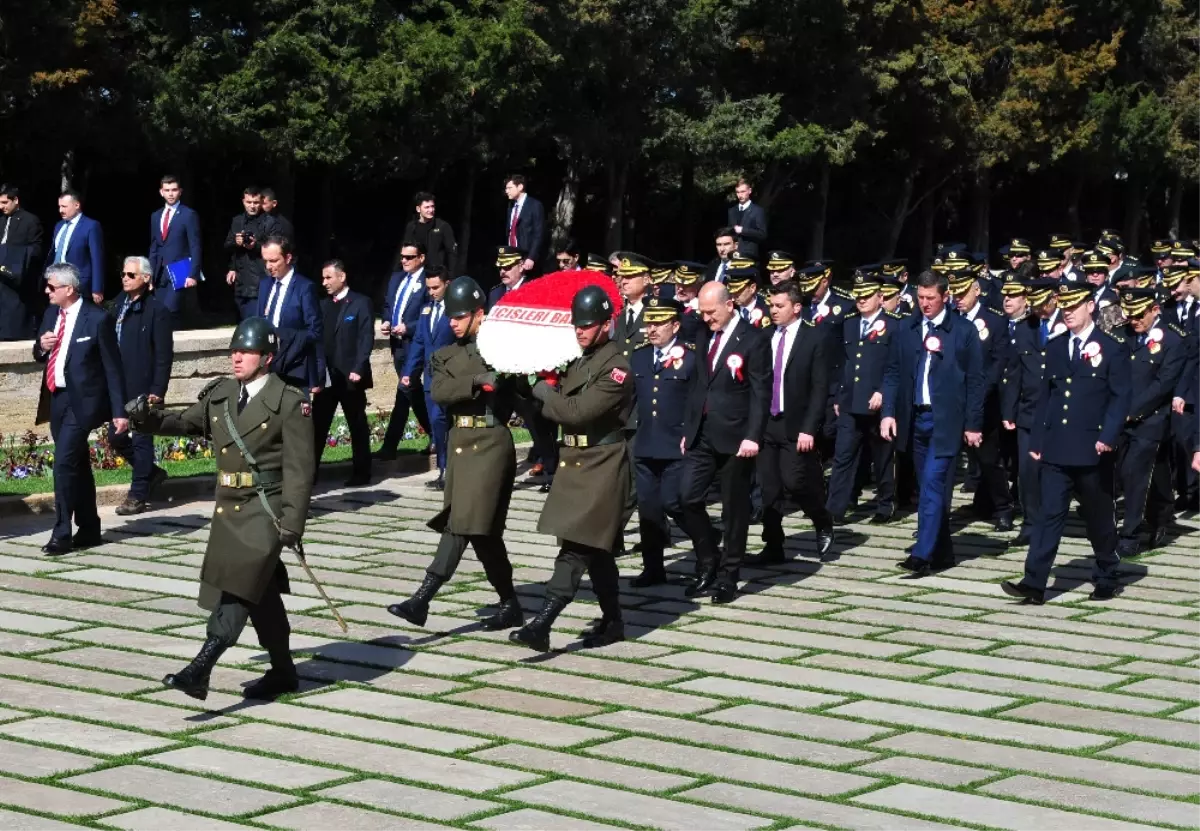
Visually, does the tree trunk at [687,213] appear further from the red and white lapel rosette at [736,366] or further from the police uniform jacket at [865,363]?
the red and white lapel rosette at [736,366]

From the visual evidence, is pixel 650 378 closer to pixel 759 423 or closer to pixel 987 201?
pixel 759 423

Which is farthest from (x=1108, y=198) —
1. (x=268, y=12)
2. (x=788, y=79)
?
(x=268, y=12)

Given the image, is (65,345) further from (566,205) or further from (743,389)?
(566,205)

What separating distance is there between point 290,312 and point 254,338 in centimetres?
558

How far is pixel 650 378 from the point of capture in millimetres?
12852

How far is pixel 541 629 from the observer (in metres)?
10.2

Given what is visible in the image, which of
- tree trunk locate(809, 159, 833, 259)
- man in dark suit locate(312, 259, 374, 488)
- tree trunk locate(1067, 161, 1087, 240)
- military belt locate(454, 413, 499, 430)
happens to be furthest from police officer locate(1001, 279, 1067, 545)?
tree trunk locate(1067, 161, 1087, 240)

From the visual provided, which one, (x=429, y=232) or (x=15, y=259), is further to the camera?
(x=429, y=232)

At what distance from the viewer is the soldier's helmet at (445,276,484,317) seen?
35.1 ft

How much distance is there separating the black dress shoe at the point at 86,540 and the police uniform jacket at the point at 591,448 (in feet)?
13.4

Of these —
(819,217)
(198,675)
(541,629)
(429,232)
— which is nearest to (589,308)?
(541,629)

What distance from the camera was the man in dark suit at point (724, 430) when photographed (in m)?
12.0

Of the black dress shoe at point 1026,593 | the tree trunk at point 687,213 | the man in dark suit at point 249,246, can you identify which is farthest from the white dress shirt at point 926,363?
the tree trunk at point 687,213

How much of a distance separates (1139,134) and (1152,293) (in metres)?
35.8
